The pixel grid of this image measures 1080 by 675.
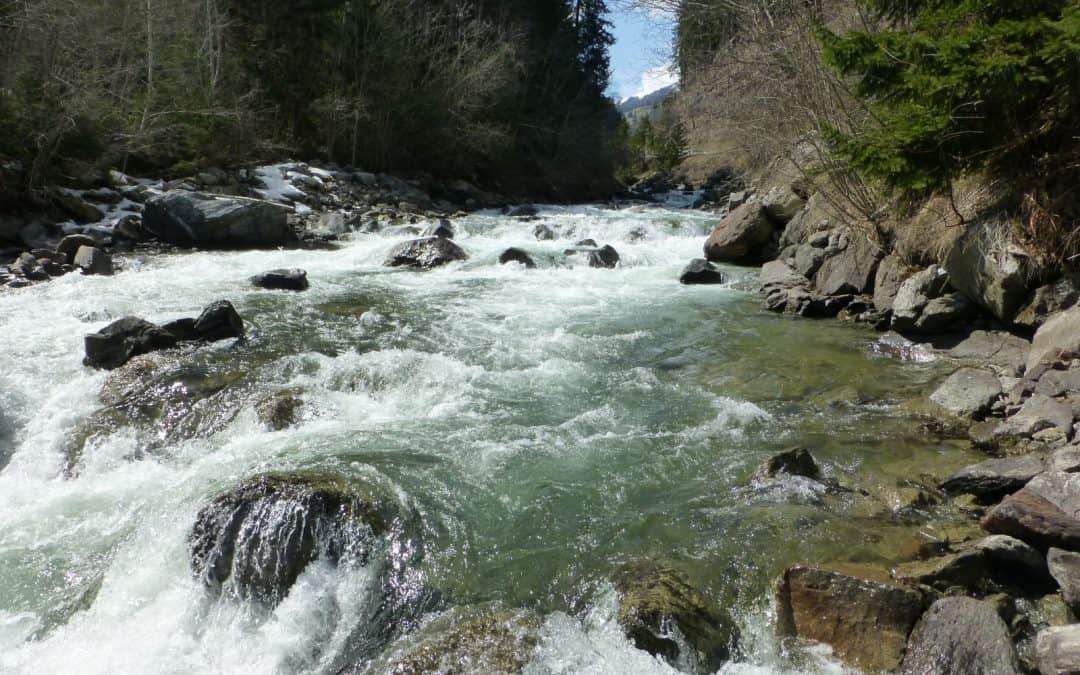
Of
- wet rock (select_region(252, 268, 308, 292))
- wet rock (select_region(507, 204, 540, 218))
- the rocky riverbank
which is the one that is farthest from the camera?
wet rock (select_region(507, 204, 540, 218))

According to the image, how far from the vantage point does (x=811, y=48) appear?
977 cm

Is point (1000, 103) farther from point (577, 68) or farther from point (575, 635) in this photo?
point (577, 68)

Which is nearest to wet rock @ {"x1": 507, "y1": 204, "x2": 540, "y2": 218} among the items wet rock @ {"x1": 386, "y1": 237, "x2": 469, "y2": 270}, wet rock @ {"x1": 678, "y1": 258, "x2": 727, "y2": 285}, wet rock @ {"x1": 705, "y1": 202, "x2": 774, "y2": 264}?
wet rock @ {"x1": 386, "y1": 237, "x2": 469, "y2": 270}

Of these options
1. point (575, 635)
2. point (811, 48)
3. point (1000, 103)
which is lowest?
point (575, 635)

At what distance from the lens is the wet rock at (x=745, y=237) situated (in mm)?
14016

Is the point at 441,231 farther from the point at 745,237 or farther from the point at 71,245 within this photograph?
the point at 71,245

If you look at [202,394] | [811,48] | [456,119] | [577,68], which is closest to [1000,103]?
[811,48]

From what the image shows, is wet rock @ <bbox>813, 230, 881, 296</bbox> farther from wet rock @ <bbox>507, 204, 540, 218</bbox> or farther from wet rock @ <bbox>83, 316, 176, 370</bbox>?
wet rock @ <bbox>507, 204, 540, 218</bbox>

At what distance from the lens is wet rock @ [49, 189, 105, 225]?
45.7 ft

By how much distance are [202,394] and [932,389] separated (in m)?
6.63

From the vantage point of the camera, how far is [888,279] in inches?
365

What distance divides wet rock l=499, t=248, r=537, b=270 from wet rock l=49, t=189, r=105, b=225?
321 inches

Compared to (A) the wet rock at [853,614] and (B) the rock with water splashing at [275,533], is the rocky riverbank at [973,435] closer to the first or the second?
(A) the wet rock at [853,614]

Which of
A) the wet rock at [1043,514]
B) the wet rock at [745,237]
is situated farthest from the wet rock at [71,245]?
the wet rock at [1043,514]
